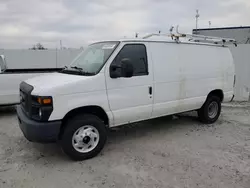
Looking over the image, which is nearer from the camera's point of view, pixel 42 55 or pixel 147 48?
pixel 147 48

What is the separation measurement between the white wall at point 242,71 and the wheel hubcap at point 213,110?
362 cm

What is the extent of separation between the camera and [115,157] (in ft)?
15.0

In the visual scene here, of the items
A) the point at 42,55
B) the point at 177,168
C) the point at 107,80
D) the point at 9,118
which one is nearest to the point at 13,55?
the point at 42,55

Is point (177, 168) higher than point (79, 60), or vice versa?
point (79, 60)

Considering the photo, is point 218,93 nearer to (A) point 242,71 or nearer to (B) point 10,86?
(A) point 242,71

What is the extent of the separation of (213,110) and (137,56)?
2993 millimetres

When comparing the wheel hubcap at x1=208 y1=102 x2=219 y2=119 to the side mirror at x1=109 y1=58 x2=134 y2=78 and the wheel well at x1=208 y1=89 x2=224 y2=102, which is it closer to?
the wheel well at x1=208 y1=89 x2=224 y2=102

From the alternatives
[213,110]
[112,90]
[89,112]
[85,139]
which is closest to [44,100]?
[89,112]

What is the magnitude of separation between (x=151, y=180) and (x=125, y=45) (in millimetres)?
2505

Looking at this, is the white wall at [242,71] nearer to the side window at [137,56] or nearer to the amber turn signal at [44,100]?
the side window at [137,56]

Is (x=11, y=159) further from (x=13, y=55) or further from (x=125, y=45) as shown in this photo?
(x=13, y=55)

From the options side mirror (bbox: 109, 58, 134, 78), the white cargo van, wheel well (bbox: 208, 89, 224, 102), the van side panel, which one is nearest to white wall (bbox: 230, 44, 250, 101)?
the van side panel

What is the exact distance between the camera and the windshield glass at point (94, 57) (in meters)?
4.61

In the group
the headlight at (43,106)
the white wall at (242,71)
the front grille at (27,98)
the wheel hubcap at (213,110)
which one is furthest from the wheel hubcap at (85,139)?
the white wall at (242,71)
